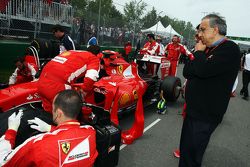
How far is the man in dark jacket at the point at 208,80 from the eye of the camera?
7.52 feet

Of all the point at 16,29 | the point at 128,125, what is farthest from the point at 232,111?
the point at 16,29

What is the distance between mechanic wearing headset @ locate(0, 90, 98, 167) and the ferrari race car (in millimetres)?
730

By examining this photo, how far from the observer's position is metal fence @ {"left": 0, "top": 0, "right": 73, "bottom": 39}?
8469 mm

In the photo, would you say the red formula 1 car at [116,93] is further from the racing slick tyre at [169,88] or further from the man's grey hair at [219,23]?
the man's grey hair at [219,23]

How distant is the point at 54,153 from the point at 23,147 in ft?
0.76

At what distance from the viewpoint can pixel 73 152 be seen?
1.74 meters

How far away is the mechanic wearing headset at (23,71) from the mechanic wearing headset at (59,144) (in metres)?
2.71

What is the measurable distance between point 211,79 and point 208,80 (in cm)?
3

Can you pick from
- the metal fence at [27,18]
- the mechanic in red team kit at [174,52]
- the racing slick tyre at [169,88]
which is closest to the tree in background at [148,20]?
the metal fence at [27,18]

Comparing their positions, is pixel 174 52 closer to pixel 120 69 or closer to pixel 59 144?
pixel 120 69

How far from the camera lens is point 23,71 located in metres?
4.61

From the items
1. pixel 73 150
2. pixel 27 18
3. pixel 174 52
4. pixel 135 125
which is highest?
pixel 27 18

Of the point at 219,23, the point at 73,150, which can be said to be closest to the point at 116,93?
the point at 219,23

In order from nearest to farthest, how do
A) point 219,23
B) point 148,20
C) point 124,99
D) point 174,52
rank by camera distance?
1. point 219,23
2. point 124,99
3. point 174,52
4. point 148,20
